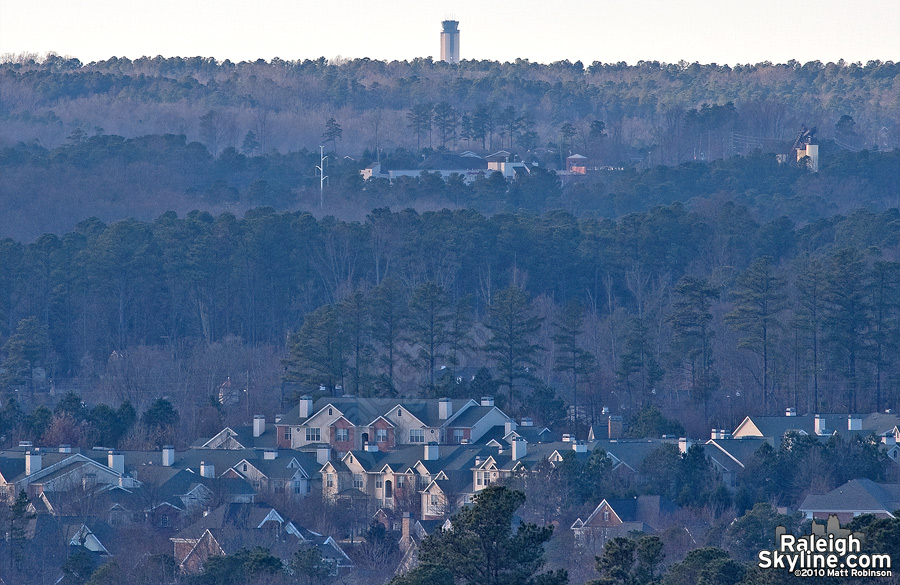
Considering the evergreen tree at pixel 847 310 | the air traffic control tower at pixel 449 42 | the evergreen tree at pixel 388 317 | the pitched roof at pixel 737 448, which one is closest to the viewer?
the pitched roof at pixel 737 448

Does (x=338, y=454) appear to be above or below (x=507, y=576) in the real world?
below

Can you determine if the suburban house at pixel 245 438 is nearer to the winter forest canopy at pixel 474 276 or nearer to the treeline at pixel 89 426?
the treeline at pixel 89 426

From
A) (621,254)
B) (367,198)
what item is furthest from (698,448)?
(367,198)

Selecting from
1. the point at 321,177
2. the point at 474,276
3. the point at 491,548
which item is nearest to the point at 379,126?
the point at 321,177

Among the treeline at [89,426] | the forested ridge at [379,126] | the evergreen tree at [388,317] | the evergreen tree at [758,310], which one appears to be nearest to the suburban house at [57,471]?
the treeline at [89,426]

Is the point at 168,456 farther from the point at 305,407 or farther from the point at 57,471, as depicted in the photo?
the point at 305,407

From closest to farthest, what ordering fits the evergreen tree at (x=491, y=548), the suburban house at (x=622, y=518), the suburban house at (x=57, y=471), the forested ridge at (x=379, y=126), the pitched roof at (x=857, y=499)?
the evergreen tree at (x=491, y=548) → the suburban house at (x=622, y=518) → the pitched roof at (x=857, y=499) → the suburban house at (x=57, y=471) → the forested ridge at (x=379, y=126)

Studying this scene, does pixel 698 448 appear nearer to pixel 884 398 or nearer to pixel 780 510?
pixel 780 510
